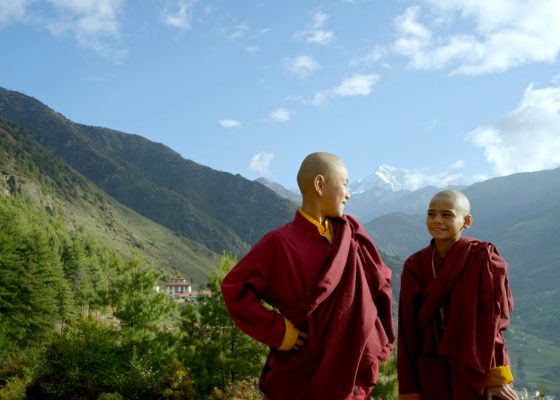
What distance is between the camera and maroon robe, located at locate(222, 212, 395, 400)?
Result: 349cm

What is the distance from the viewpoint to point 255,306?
3.56 meters

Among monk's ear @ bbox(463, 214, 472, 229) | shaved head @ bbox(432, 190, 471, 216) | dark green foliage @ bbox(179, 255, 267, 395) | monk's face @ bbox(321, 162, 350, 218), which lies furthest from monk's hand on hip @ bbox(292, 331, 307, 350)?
dark green foliage @ bbox(179, 255, 267, 395)

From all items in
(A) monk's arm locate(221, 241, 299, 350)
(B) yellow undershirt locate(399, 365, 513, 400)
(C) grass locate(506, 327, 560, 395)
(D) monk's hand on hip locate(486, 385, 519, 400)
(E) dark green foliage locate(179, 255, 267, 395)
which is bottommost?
(C) grass locate(506, 327, 560, 395)

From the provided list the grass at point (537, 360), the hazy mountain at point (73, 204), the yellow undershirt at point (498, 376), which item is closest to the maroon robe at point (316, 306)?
the yellow undershirt at point (498, 376)

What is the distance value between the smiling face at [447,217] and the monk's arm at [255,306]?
153cm

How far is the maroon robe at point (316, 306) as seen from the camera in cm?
349

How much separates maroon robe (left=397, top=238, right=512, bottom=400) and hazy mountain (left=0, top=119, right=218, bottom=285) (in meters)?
143

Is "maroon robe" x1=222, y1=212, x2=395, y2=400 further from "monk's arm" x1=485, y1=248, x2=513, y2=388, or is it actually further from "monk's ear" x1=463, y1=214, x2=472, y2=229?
"monk's ear" x1=463, y1=214, x2=472, y2=229

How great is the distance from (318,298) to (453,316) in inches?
47.2

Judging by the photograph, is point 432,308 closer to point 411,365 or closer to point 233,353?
point 411,365

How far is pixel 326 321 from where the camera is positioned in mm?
Result: 3572

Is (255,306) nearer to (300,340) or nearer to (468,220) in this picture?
(300,340)

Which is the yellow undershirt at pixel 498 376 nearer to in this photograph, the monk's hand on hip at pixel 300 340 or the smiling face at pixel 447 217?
the smiling face at pixel 447 217

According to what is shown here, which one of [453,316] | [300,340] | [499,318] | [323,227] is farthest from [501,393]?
[323,227]
